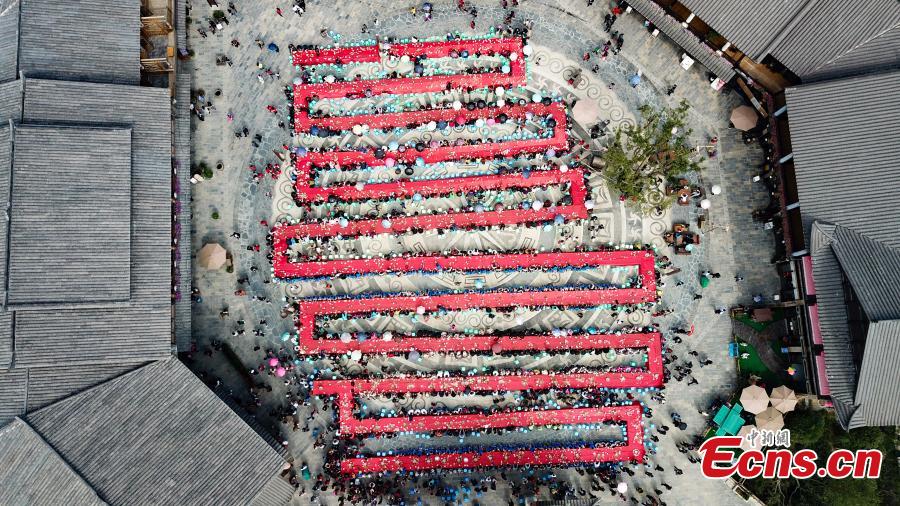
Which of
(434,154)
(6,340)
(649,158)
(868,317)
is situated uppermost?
(434,154)

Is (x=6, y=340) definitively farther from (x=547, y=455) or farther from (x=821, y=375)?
(x=821, y=375)

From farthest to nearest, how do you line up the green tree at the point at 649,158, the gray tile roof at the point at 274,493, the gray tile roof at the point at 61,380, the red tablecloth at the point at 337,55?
1. the red tablecloth at the point at 337,55
2. the green tree at the point at 649,158
3. the gray tile roof at the point at 274,493
4. the gray tile roof at the point at 61,380

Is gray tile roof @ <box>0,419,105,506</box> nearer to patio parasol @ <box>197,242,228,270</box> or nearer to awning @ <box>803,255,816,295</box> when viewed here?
patio parasol @ <box>197,242,228,270</box>

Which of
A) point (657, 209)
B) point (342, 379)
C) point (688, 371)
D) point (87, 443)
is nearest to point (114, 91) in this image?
point (87, 443)

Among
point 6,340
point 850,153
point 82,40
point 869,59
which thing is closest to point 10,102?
point 82,40

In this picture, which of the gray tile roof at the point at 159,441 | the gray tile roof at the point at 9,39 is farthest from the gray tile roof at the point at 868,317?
the gray tile roof at the point at 9,39

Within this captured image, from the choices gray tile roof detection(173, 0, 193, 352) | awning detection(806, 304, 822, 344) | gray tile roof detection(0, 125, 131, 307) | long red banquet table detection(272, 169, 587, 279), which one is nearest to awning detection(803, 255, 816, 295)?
awning detection(806, 304, 822, 344)

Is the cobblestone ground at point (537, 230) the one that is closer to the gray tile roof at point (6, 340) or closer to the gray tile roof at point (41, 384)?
the gray tile roof at point (41, 384)

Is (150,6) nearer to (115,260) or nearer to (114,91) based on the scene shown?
(114,91)
